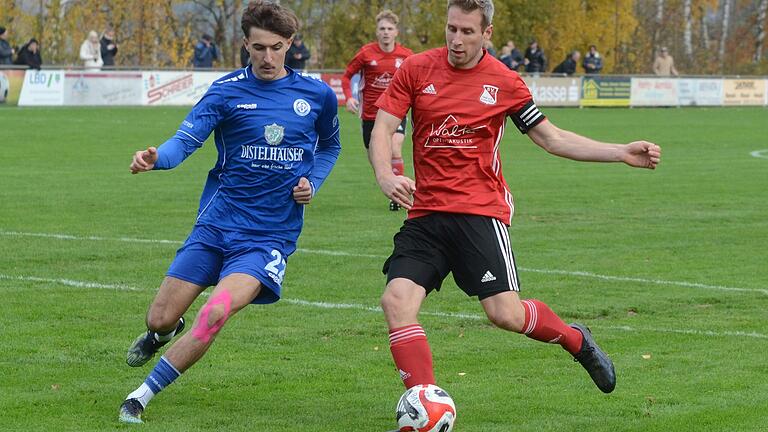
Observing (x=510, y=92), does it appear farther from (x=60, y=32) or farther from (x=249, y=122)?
(x=60, y=32)

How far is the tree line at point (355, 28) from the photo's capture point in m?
49.2

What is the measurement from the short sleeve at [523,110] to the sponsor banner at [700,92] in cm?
4201

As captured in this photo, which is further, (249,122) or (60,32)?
(60,32)

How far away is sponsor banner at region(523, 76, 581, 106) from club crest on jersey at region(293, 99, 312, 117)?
37.0 m

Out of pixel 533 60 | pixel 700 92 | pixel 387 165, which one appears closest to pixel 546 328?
pixel 387 165

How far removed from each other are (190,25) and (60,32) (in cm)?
1101

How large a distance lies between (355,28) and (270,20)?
1883 inches

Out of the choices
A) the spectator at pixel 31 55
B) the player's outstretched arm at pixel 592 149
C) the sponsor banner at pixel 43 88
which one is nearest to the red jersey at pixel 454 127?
the player's outstretched arm at pixel 592 149

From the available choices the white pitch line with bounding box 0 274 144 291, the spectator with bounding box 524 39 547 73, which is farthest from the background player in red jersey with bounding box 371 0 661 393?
the spectator with bounding box 524 39 547 73

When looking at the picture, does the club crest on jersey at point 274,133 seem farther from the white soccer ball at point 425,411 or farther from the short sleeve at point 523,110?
the white soccer ball at point 425,411

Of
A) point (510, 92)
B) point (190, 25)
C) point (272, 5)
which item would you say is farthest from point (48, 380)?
point (190, 25)

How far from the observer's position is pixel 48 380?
7.36 meters

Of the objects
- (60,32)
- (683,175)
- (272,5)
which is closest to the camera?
(272,5)

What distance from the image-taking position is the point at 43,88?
116 ft
